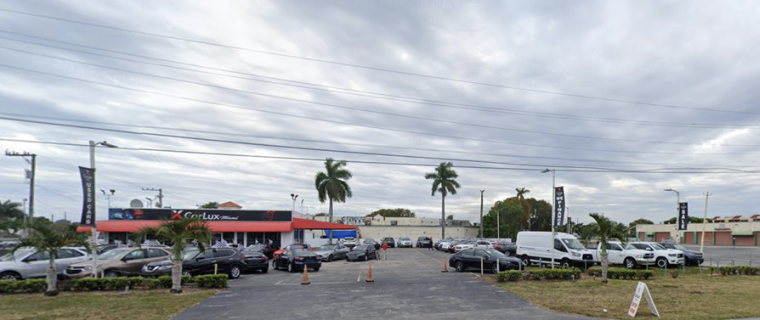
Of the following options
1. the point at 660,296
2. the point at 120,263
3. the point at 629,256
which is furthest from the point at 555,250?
the point at 120,263

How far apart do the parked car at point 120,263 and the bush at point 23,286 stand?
2.37 metres

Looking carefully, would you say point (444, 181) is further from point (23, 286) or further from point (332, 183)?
point (23, 286)

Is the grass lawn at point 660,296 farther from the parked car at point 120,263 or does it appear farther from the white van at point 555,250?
the parked car at point 120,263

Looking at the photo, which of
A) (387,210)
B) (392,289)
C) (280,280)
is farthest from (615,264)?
(387,210)

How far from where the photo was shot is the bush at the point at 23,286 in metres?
16.3

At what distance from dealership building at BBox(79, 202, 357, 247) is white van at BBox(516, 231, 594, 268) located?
22789 mm

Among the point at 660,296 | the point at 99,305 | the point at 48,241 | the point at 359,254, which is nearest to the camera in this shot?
the point at 99,305

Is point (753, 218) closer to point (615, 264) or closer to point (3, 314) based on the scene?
point (615, 264)

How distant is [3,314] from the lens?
41.9 feet

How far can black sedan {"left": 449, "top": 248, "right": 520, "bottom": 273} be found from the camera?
23.7m

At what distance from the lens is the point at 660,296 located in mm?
15953

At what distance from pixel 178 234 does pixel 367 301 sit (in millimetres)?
7257

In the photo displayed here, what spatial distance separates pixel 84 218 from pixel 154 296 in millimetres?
5602

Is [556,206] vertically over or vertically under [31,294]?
over
